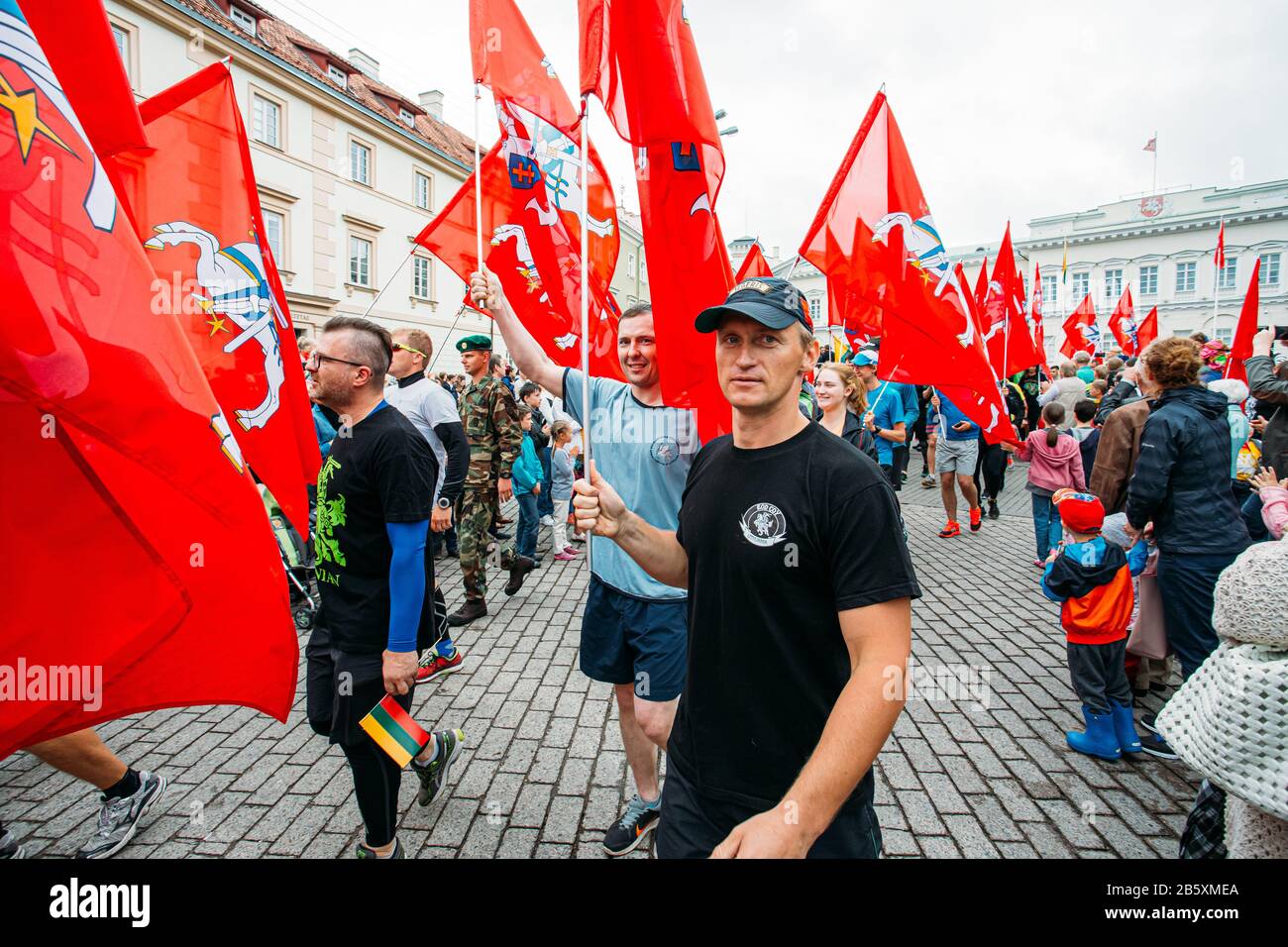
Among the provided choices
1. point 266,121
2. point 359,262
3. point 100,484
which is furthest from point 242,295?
point 359,262

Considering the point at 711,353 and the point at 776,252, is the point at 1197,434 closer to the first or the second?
the point at 711,353

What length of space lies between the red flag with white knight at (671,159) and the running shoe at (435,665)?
3162 millimetres

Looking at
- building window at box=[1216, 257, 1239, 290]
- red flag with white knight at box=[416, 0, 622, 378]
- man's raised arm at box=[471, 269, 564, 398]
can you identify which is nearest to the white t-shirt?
red flag with white knight at box=[416, 0, 622, 378]

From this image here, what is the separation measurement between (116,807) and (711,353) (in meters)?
3.50

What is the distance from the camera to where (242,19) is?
24.1m

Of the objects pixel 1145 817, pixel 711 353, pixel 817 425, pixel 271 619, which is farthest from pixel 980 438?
pixel 271 619

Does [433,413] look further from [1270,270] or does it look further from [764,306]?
[1270,270]

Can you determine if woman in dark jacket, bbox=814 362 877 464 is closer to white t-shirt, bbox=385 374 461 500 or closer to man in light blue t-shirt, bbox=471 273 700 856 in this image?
man in light blue t-shirt, bbox=471 273 700 856

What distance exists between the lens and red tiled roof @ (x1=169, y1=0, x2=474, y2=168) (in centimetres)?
2292

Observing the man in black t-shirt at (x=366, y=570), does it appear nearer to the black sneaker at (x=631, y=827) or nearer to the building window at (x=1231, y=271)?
the black sneaker at (x=631, y=827)

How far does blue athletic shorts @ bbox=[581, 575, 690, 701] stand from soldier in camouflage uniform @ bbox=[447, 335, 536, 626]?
3245 mm

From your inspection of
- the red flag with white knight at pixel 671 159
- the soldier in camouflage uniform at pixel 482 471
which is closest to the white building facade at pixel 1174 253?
the soldier in camouflage uniform at pixel 482 471

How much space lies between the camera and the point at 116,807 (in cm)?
322

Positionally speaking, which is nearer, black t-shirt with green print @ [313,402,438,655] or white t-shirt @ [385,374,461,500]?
black t-shirt with green print @ [313,402,438,655]
